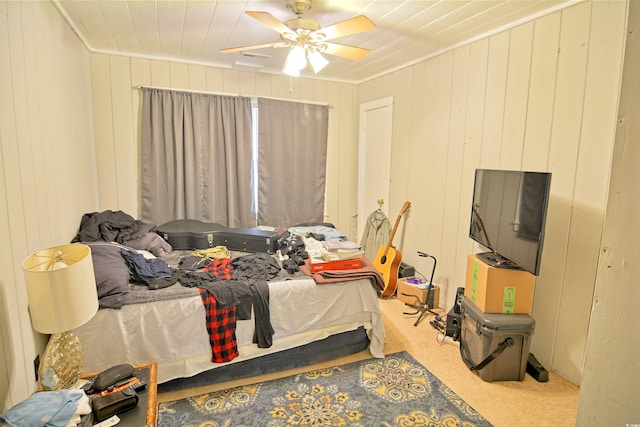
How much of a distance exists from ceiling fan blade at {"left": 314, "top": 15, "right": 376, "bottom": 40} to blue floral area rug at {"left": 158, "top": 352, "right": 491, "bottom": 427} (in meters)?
2.22

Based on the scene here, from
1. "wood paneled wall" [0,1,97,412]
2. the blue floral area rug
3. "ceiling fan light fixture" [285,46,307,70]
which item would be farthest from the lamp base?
"ceiling fan light fixture" [285,46,307,70]

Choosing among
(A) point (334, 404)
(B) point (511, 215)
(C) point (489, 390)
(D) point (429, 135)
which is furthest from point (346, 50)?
(C) point (489, 390)

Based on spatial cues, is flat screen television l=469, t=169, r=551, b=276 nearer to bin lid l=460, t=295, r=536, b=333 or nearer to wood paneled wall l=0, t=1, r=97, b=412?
bin lid l=460, t=295, r=536, b=333

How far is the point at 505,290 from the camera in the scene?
233 centimetres

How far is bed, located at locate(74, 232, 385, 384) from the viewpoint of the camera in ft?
6.35

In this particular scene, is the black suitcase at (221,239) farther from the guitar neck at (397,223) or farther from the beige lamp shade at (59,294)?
the beige lamp shade at (59,294)

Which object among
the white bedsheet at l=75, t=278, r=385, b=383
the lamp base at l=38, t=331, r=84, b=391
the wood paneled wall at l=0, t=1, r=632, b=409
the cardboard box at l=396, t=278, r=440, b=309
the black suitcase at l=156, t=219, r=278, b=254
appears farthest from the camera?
the cardboard box at l=396, t=278, r=440, b=309

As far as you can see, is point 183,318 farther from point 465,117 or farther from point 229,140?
point 465,117

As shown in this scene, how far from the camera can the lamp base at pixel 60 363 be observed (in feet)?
4.51

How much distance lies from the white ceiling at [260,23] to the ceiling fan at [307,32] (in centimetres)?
17

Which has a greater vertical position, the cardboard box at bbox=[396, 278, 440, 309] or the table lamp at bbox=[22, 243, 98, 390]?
the table lamp at bbox=[22, 243, 98, 390]

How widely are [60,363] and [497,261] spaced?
250cm

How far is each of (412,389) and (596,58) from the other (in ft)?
7.59

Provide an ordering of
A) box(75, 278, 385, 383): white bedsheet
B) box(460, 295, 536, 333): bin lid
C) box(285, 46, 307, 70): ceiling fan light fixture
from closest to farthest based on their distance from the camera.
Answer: box(75, 278, 385, 383): white bedsheet → box(460, 295, 536, 333): bin lid → box(285, 46, 307, 70): ceiling fan light fixture
